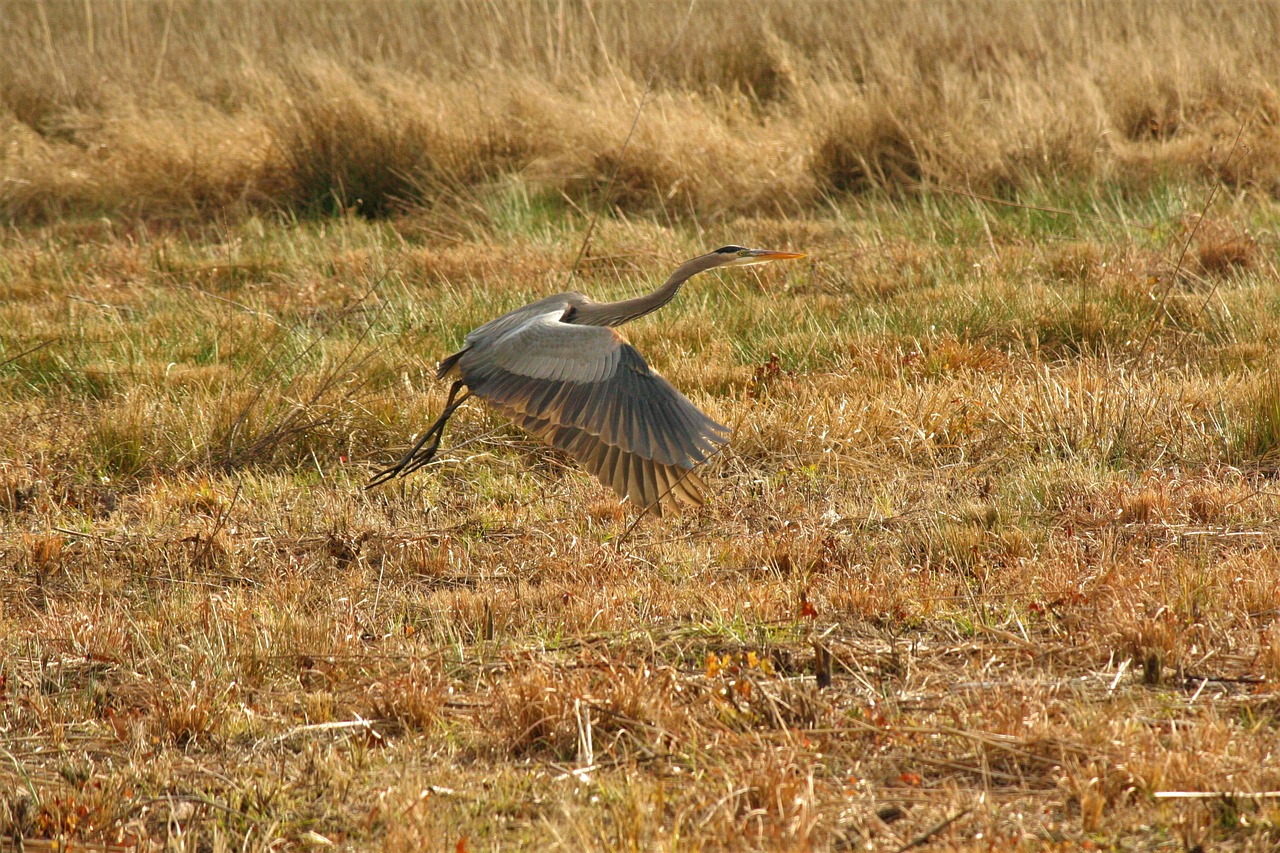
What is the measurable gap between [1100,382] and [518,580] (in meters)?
2.75

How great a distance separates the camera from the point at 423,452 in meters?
5.68

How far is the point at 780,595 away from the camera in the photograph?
4109 mm

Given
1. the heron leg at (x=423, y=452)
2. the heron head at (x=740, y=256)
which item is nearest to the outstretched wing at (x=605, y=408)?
the heron leg at (x=423, y=452)

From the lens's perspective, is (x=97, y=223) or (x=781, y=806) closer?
(x=781, y=806)

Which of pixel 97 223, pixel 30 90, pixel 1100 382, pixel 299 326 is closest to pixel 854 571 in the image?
pixel 1100 382

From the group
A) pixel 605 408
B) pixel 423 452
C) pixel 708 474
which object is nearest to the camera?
pixel 605 408

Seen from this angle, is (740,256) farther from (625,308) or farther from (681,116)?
(681,116)

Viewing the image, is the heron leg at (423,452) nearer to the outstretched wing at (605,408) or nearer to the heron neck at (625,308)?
the outstretched wing at (605,408)

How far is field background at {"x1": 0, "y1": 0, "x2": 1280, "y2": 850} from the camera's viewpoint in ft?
10.2

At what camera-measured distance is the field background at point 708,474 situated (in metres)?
3.12

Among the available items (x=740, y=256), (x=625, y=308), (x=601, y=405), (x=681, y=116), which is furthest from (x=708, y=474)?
(x=681, y=116)

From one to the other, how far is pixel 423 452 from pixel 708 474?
1.22 m

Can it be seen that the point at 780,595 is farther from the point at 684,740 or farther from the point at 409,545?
the point at 409,545

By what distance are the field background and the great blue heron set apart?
0.33 m
